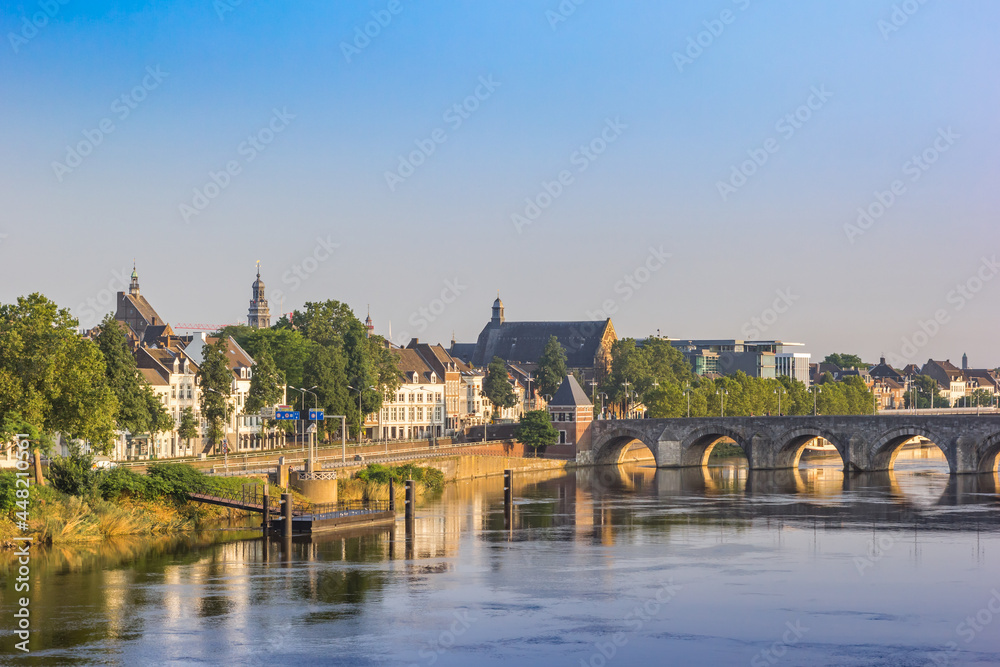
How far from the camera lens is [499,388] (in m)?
155

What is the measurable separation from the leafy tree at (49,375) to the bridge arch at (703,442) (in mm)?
64592

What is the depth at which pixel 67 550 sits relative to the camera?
5500 centimetres

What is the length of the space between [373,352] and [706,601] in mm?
76323

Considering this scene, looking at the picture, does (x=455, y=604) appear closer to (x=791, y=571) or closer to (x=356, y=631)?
(x=356, y=631)

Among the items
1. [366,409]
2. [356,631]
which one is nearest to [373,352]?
[366,409]

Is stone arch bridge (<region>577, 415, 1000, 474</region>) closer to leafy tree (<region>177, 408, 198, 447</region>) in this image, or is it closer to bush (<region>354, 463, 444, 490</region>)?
bush (<region>354, 463, 444, 490</region>)

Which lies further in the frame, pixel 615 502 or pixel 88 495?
pixel 615 502

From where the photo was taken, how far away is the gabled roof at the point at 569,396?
4897 inches

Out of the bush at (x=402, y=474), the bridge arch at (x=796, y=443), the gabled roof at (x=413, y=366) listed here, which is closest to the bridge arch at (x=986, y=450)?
the bridge arch at (x=796, y=443)

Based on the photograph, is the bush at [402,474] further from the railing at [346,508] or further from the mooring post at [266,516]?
the mooring post at [266,516]

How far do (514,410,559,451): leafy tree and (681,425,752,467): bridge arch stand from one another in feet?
39.5

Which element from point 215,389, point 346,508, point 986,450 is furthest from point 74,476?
point 986,450

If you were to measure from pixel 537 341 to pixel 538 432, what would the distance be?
6589cm

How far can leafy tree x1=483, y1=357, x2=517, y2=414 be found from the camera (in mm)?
154500
